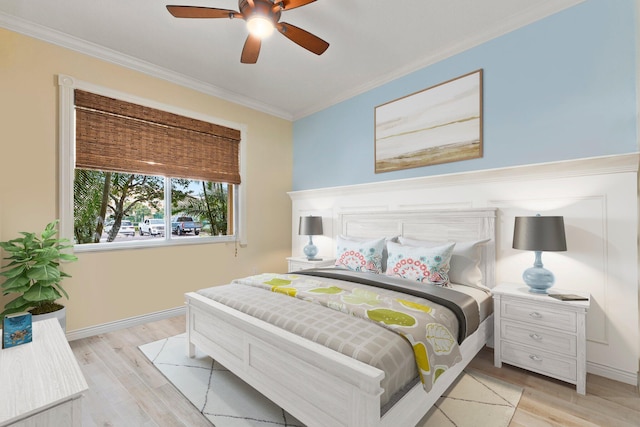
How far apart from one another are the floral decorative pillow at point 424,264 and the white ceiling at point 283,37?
6.44 feet

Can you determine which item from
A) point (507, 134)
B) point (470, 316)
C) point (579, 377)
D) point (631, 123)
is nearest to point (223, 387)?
point (470, 316)

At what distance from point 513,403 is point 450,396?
1.21ft

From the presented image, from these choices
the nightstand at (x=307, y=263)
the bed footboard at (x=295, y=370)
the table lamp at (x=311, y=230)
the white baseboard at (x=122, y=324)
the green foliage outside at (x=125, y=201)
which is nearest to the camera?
the bed footboard at (x=295, y=370)

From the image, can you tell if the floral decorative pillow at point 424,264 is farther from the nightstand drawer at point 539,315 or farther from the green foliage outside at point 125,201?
the green foliage outside at point 125,201

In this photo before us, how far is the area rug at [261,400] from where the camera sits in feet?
5.59

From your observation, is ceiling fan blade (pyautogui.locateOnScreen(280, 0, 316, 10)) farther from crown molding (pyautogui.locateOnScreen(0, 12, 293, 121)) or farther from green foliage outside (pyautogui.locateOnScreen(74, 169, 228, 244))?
green foliage outside (pyautogui.locateOnScreen(74, 169, 228, 244))

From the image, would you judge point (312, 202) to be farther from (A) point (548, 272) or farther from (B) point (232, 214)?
(A) point (548, 272)

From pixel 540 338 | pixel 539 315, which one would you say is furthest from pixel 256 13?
pixel 540 338

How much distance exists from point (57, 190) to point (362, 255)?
2.94 m

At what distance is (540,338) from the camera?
6.86ft

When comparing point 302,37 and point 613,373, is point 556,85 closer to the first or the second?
point 302,37

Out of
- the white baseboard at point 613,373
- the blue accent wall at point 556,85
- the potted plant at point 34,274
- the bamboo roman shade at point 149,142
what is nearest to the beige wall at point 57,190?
the bamboo roman shade at point 149,142

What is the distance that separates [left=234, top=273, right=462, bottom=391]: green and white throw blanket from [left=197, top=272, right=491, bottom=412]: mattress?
43 mm

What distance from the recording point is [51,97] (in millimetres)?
2686
